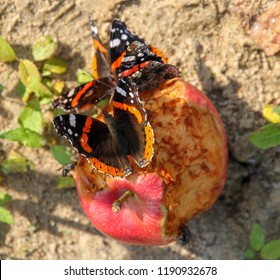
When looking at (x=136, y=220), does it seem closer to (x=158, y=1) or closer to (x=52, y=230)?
(x=52, y=230)

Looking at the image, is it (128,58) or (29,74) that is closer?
(128,58)

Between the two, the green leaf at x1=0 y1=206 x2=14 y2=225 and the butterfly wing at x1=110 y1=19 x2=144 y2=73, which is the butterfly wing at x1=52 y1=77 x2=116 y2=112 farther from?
the green leaf at x1=0 y1=206 x2=14 y2=225

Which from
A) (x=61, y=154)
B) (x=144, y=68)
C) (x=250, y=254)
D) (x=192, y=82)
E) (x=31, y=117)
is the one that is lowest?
(x=250, y=254)

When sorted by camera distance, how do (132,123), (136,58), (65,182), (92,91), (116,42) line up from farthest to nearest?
(65,182), (92,91), (116,42), (136,58), (132,123)

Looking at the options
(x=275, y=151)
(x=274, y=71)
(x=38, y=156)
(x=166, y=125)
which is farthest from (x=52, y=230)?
(x=274, y=71)

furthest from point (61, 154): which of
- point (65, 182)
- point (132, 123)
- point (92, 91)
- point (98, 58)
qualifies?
point (132, 123)

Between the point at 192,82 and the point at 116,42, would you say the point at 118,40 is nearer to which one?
the point at 116,42

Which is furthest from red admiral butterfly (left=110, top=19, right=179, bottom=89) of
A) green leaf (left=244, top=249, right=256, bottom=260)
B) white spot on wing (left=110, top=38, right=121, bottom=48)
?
green leaf (left=244, top=249, right=256, bottom=260)
